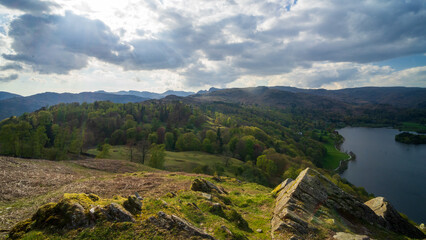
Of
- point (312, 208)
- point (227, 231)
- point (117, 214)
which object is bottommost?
point (312, 208)

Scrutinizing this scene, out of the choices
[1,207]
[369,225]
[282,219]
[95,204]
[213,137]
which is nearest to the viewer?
[95,204]

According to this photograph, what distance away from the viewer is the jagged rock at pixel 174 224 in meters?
10.3

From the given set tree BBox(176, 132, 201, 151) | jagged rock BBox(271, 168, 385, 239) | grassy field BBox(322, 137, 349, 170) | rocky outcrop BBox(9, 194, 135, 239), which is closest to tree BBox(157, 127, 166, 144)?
tree BBox(176, 132, 201, 151)

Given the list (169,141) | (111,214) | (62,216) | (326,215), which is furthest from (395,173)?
(62,216)

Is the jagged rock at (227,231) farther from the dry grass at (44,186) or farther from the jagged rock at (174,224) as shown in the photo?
the dry grass at (44,186)

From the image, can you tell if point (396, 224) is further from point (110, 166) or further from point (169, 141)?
point (169, 141)

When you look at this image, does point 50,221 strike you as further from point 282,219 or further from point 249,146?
point 249,146

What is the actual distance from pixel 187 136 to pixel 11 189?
97.0m

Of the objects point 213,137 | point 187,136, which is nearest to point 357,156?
point 213,137

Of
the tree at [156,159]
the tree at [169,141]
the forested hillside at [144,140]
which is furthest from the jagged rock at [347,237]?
the tree at [169,141]

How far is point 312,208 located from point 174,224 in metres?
12.8

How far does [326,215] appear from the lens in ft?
55.0

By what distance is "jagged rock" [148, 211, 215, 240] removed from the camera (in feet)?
33.9

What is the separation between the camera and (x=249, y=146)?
113500 millimetres
